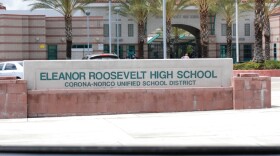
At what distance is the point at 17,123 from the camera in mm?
12578

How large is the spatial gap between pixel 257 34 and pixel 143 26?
55.1ft

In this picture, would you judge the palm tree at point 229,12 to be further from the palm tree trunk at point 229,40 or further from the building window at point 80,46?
the building window at point 80,46

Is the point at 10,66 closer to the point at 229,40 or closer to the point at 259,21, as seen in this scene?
the point at 259,21

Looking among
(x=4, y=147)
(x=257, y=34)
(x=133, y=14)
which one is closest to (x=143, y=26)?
(x=133, y=14)

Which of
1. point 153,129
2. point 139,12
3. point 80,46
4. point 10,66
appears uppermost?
point 139,12

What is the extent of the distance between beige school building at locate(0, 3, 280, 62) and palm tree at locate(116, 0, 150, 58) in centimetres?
292

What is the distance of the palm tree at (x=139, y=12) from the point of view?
153ft

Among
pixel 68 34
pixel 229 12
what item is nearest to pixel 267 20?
pixel 229 12

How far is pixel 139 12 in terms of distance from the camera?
4769 cm

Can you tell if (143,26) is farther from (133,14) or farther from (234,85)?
(234,85)

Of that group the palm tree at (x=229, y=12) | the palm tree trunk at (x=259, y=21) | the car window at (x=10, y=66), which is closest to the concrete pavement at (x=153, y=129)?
the car window at (x=10, y=66)

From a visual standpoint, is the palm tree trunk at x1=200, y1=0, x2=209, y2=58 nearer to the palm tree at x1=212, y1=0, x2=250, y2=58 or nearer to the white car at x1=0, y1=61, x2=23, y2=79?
the palm tree at x1=212, y1=0, x2=250, y2=58

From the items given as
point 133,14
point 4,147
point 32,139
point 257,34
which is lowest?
point 32,139

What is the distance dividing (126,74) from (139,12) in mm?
33584
